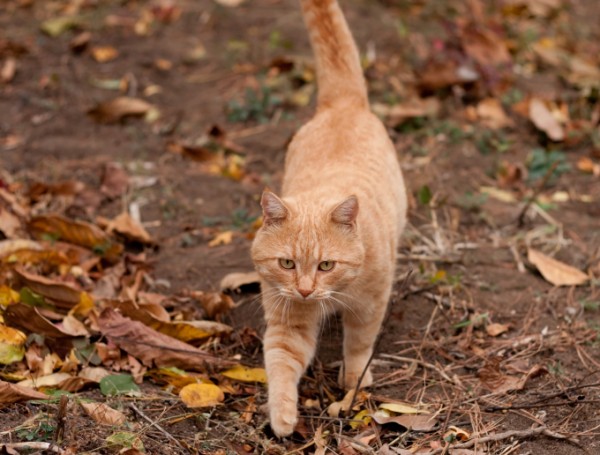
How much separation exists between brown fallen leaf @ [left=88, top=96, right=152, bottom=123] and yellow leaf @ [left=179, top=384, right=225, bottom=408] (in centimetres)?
354

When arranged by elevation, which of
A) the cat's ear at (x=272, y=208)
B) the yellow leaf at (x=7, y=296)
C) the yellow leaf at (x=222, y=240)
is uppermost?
the cat's ear at (x=272, y=208)

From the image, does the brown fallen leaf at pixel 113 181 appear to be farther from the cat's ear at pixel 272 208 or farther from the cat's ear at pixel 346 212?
the cat's ear at pixel 346 212

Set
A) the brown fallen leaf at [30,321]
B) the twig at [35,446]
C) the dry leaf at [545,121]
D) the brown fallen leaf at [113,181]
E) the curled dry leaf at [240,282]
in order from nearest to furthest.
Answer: the twig at [35,446], the brown fallen leaf at [30,321], the curled dry leaf at [240,282], the brown fallen leaf at [113,181], the dry leaf at [545,121]

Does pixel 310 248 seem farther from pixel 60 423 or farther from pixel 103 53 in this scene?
pixel 103 53

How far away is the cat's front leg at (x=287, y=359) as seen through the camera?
349 cm

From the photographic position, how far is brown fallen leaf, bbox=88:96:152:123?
6.60m

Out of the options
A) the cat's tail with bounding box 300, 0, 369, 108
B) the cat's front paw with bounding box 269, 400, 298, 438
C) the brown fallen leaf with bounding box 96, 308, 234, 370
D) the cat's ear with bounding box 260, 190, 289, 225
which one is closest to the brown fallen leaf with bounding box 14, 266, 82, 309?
the brown fallen leaf with bounding box 96, 308, 234, 370

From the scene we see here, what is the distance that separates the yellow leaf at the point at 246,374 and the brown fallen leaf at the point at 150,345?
0.04m

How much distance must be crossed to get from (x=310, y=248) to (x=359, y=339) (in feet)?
2.04

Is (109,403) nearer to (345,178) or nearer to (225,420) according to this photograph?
(225,420)

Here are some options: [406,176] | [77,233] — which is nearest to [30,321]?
[77,233]

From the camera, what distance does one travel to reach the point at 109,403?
3414 mm

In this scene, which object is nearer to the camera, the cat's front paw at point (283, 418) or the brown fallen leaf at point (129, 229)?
the cat's front paw at point (283, 418)

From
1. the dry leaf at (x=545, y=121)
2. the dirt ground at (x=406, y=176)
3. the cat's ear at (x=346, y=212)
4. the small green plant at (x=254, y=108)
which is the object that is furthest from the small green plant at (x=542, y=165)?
the cat's ear at (x=346, y=212)
